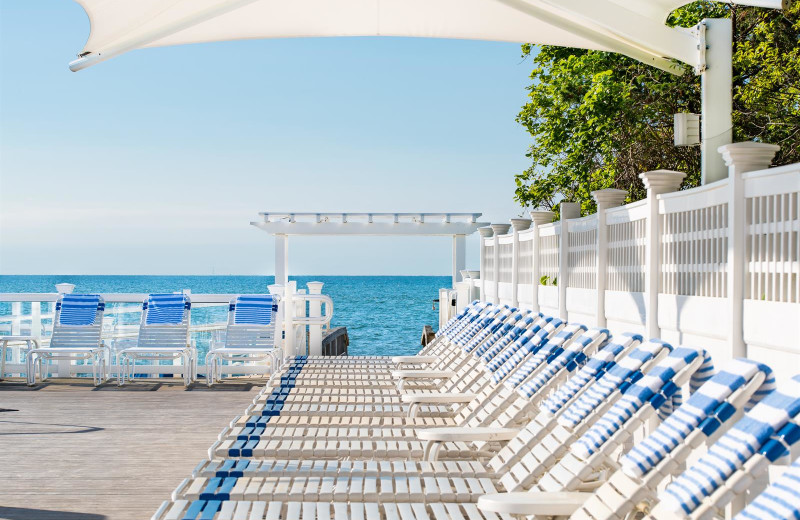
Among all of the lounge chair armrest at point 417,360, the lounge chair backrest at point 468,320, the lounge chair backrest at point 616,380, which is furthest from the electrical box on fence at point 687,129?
the lounge chair armrest at point 417,360

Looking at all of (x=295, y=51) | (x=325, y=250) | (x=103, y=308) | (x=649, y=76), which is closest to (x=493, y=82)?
(x=295, y=51)

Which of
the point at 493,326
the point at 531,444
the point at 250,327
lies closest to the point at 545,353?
the point at 531,444

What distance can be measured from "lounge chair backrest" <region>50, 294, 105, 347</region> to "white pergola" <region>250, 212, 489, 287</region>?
3.83m

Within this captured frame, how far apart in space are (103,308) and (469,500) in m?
7.54

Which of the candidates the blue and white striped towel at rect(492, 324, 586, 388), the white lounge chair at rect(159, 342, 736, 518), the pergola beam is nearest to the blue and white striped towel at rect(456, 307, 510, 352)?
the blue and white striped towel at rect(492, 324, 586, 388)

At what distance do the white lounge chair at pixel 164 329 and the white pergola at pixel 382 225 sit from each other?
348 cm

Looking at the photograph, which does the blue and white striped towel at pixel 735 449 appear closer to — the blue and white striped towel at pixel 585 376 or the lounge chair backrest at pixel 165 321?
the blue and white striped towel at pixel 585 376

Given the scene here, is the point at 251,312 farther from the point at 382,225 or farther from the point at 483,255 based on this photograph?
the point at 382,225

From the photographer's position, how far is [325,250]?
59406 mm

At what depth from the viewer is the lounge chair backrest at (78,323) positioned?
9.74 meters

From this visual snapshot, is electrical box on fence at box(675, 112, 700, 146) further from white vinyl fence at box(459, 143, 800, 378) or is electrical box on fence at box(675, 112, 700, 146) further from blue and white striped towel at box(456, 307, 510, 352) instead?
blue and white striped towel at box(456, 307, 510, 352)

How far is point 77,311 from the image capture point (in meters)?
9.79

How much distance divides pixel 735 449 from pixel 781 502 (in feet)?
1.04

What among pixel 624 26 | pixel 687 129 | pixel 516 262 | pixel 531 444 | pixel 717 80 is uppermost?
pixel 624 26
